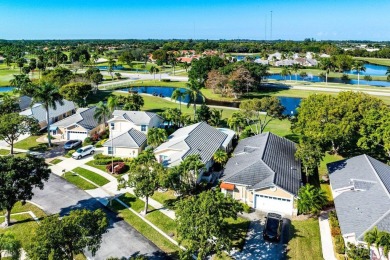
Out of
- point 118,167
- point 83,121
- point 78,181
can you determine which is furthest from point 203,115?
point 78,181

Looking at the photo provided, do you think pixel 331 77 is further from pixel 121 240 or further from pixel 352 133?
pixel 121 240

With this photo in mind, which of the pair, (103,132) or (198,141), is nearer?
(198,141)

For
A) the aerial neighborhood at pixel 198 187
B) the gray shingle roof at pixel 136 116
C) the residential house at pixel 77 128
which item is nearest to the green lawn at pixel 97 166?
the aerial neighborhood at pixel 198 187

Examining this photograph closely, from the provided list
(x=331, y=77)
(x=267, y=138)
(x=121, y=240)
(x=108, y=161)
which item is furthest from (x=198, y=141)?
(x=331, y=77)

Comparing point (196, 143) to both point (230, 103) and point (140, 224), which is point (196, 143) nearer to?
point (140, 224)

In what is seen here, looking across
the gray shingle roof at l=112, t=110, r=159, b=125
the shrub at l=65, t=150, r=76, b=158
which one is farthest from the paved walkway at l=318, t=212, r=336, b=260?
the shrub at l=65, t=150, r=76, b=158
